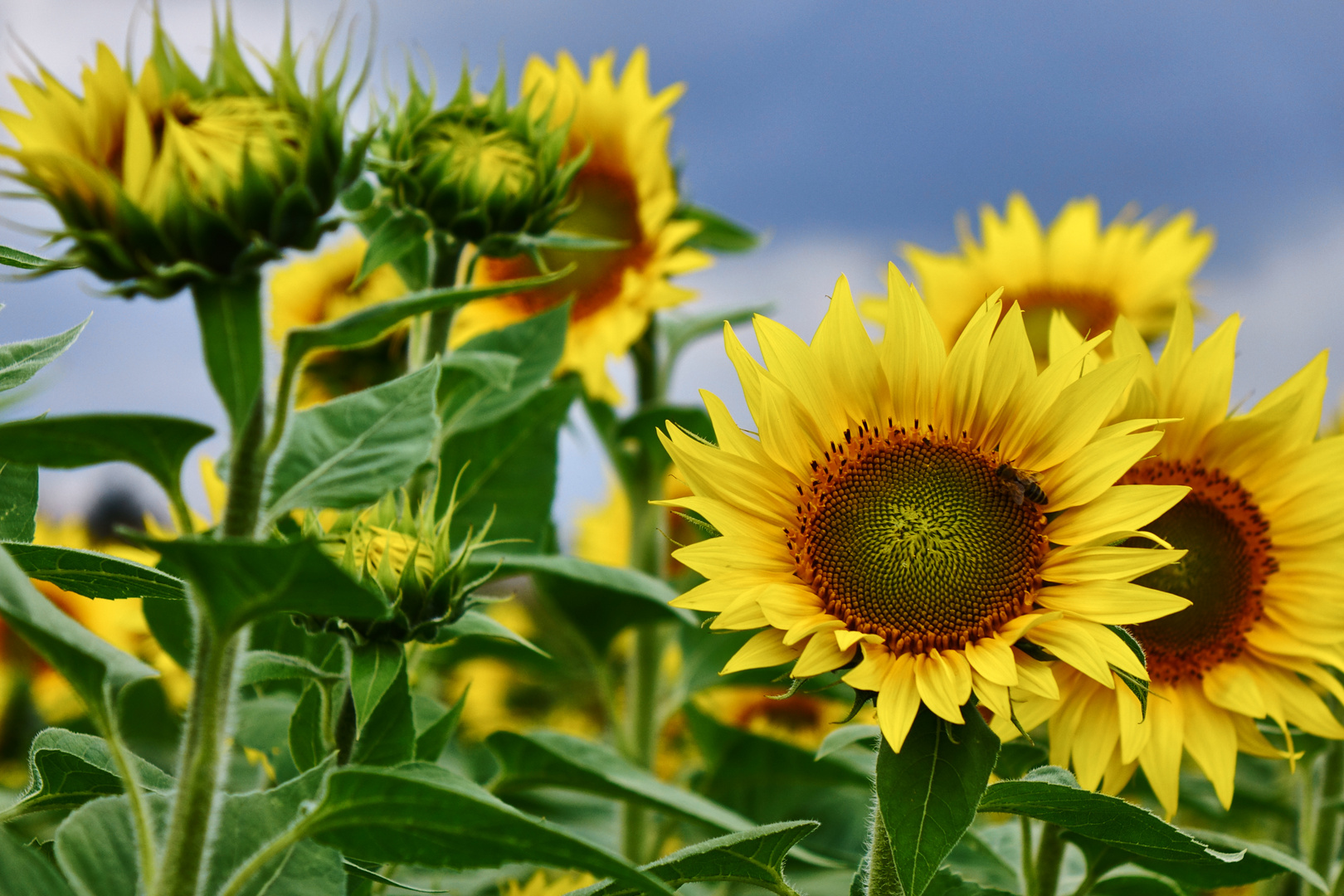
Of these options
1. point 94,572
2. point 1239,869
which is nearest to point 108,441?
point 94,572

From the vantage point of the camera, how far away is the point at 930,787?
0.85m

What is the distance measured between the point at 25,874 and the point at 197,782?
0.33 ft

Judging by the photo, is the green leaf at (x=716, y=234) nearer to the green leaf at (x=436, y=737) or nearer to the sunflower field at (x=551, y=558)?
the sunflower field at (x=551, y=558)

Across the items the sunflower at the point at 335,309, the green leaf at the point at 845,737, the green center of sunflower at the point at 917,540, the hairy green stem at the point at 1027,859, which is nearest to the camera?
the green center of sunflower at the point at 917,540

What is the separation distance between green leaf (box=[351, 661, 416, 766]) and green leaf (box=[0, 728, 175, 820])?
0.52ft

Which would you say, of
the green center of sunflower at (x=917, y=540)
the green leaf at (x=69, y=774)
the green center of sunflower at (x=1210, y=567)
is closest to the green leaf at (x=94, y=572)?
the green leaf at (x=69, y=774)

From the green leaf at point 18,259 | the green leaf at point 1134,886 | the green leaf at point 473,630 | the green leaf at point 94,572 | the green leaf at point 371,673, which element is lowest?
the green leaf at point 1134,886

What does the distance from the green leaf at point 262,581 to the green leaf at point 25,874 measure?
0.16 m

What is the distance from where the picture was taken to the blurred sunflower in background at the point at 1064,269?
2367mm

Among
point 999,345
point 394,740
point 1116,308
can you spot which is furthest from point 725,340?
point 1116,308

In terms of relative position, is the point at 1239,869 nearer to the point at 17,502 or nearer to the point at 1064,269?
the point at 17,502

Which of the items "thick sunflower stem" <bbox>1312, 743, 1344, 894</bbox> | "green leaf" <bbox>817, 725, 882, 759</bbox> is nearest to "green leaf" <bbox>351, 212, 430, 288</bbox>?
"green leaf" <bbox>817, 725, 882, 759</bbox>

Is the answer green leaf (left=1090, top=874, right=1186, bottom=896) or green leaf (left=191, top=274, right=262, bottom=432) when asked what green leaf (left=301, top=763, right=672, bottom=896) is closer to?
green leaf (left=191, top=274, right=262, bottom=432)

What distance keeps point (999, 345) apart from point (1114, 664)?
28cm
